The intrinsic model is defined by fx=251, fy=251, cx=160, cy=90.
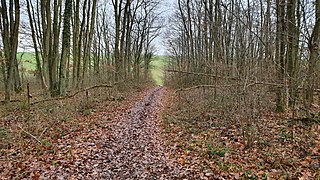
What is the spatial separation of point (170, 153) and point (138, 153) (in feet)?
3.06

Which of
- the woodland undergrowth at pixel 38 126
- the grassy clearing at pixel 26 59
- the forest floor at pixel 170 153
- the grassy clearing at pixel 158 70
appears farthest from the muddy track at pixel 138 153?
the grassy clearing at pixel 158 70

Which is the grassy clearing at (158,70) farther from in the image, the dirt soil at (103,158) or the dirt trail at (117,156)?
the dirt soil at (103,158)

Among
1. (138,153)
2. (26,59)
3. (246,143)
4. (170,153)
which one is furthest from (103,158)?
(26,59)

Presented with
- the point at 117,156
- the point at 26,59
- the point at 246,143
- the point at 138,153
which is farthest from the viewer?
the point at 26,59

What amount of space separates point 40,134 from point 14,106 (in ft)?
16.4

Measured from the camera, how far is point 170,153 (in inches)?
289

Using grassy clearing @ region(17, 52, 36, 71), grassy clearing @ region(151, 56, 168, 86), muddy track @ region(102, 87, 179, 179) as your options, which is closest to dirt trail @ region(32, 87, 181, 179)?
muddy track @ region(102, 87, 179, 179)

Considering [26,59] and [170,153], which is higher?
[26,59]

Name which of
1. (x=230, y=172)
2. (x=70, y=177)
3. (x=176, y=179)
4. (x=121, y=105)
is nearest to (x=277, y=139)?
(x=230, y=172)

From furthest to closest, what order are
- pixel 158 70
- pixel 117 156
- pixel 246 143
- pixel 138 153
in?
pixel 158 70
pixel 246 143
pixel 138 153
pixel 117 156

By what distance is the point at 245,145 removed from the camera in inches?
288

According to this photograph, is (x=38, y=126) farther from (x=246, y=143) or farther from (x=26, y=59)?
(x=26, y=59)

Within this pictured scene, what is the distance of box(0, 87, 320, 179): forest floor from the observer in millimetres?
5762

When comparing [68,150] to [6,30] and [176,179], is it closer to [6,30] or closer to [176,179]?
[176,179]
